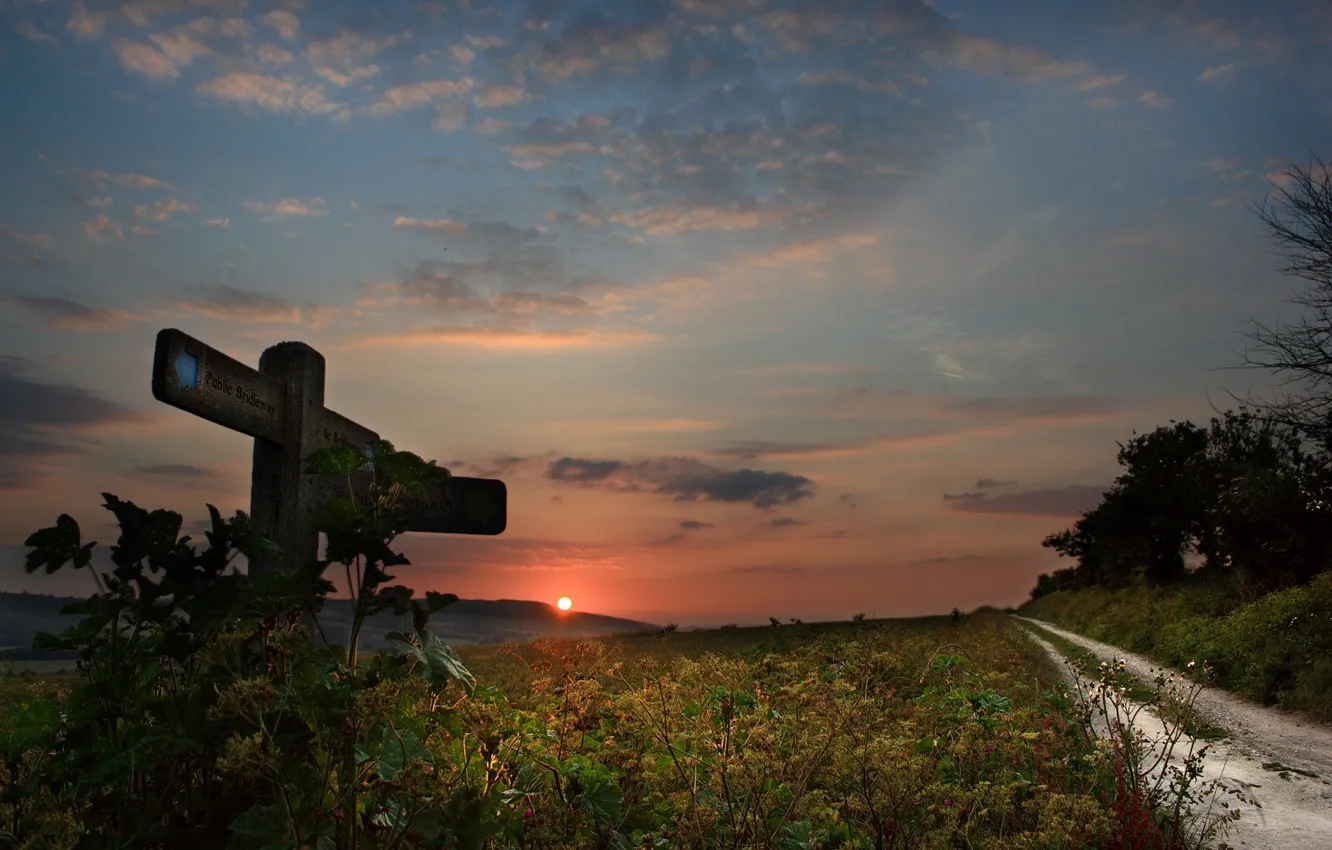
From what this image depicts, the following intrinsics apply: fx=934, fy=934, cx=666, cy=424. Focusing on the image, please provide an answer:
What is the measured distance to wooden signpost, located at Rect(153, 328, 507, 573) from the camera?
16.0ft

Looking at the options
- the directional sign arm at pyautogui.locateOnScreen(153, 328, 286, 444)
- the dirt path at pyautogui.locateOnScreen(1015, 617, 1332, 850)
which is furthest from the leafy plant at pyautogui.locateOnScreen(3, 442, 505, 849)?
the dirt path at pyautogui.locateOnScreen(1015, 617, 1332, 850)

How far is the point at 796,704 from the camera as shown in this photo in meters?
5.18

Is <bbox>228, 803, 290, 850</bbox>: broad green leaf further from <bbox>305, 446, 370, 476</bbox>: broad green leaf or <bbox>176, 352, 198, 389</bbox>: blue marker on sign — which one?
<bbox>176, 352, 198, 389</bbox>: blue marker on sign

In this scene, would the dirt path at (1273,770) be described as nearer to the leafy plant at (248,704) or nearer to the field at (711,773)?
the field at (711,773)

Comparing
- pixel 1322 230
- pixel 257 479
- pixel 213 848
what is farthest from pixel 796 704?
pixel 1322 230

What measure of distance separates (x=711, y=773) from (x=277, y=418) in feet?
11.1

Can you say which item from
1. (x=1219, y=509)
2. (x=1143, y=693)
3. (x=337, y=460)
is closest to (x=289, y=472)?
(x=337, y=460)

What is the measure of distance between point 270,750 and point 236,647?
0.44 metres

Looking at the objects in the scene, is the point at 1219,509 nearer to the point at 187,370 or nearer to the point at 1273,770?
the point at 1273,770

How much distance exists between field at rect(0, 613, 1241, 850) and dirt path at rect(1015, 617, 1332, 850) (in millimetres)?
721

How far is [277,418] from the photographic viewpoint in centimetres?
577

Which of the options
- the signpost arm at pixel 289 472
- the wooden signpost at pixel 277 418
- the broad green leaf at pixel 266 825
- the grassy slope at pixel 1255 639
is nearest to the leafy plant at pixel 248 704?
the broad green leaf at pixel 266 825

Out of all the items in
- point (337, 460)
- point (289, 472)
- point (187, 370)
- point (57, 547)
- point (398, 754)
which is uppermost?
point (187, 370)

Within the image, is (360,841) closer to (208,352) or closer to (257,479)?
(208,352)
